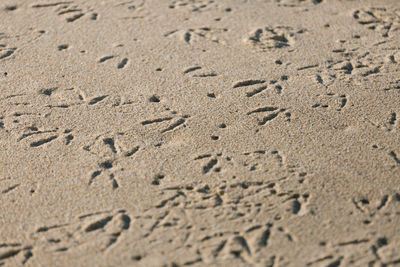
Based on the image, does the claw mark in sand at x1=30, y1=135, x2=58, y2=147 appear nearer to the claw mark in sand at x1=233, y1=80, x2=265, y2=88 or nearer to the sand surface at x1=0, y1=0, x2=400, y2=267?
the sand surface at x1=0, y1=0, x2=400, y2=267

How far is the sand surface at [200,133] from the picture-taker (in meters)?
2.46

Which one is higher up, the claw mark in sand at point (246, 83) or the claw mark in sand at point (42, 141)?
the claw mark in sand at point (42, 141)

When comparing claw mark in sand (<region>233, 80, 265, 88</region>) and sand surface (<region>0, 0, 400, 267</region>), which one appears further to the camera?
claw mark in sand (<region>233, 80, 265, 88</region>)

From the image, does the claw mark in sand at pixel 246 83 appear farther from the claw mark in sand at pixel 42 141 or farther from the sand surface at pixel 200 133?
the claw mark in sand at pixel 42 141

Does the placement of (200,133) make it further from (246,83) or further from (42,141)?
(42,141)

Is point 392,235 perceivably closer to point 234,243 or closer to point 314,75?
point 234,243

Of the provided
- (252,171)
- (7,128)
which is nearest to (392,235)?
(252,171)

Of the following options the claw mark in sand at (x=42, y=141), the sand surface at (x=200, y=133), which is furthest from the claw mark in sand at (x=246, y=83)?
the claw mark in sand at (x=42, y=141)

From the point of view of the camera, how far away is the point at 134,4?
437 centimetres

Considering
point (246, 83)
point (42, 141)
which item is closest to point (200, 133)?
point (246, 83)

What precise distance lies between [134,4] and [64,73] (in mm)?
1010

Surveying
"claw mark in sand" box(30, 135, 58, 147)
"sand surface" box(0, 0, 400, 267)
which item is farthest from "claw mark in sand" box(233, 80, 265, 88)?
"claw mark in sand" box(30, 135, 58, 147)

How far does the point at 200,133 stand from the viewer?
10.1 ft

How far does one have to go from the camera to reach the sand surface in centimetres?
246
